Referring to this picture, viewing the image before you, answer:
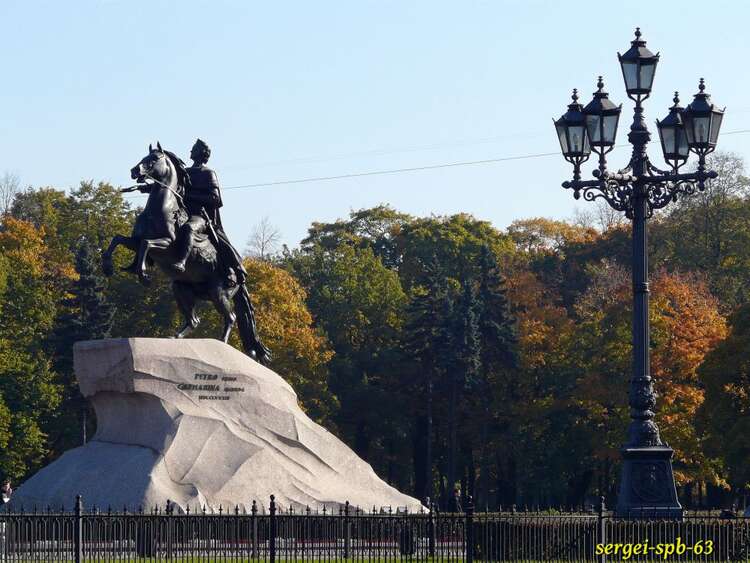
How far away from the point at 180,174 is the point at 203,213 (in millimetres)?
829

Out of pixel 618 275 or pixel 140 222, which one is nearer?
pixel 140 222

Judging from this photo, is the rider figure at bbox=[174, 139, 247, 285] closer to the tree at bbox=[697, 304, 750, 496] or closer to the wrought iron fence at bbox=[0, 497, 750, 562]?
the wrought iron fence at bbox=[0, 497, 750, 562]

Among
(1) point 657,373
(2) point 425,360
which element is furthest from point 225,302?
(2) point 425,360

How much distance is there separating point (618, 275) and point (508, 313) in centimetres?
581

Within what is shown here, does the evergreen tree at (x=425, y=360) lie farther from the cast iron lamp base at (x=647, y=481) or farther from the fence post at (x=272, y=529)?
the cast iron lamp base at (x=647, y=481)

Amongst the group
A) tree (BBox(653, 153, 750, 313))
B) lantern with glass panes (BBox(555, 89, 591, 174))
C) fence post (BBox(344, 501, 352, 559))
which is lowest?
fence post (BBox(344, 501, 352, 559))

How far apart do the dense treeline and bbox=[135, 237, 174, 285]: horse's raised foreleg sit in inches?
805

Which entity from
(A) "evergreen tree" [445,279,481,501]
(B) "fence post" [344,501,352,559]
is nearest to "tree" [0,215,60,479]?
(A) "evergreen tree" [445,279,481,501]

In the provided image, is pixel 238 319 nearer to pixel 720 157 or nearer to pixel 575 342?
pixel 575 342

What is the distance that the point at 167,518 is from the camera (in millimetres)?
22578

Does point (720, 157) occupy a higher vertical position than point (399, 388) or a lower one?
higher

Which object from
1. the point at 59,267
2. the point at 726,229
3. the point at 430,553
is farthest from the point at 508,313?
the point at 430,553

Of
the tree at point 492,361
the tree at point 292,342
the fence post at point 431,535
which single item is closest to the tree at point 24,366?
the tree at point 292,342

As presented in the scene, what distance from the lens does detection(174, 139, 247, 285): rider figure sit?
30.4 m
